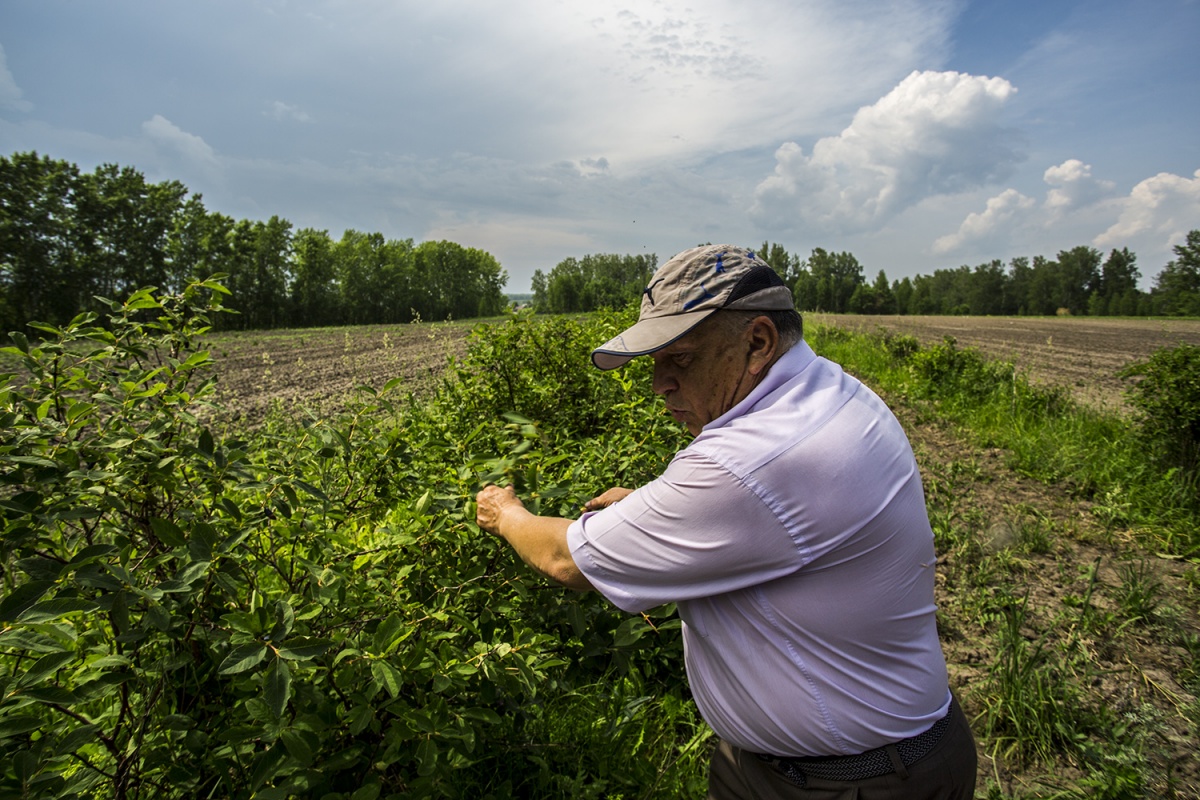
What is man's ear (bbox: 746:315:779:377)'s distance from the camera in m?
1.51

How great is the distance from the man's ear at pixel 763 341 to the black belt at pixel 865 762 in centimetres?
98

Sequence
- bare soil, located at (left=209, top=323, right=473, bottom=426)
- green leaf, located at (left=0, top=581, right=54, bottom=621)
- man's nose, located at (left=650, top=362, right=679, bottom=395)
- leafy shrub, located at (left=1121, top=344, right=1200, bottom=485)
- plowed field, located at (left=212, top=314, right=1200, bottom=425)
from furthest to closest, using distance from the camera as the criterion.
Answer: plowed field, located at (left=212, top=314, right=1200, bottom=425) → bare soil, located at (left=209, top=323, right=473, bottom=426) → leafy shrub, located at (left=1121, top=344, right=1200, bottom=485) → man's nose, located at (left=650, top=362, right=679, bottom=395) → green leaf, located at (left=0, top=581, right=54, bottom=621)

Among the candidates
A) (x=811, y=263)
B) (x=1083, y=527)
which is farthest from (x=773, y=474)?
(x=811, y=263)

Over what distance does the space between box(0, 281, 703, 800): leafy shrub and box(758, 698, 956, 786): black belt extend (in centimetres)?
68

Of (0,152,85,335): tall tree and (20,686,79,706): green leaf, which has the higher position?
(0,152,85,335): tall tree

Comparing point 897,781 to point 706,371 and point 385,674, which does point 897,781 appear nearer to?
point 706,371

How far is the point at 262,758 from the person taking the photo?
4.25ft

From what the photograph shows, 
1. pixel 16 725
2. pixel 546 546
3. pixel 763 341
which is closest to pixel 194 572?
pixel 16 725

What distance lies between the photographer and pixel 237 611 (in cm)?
127

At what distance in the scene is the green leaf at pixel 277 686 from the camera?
111cm

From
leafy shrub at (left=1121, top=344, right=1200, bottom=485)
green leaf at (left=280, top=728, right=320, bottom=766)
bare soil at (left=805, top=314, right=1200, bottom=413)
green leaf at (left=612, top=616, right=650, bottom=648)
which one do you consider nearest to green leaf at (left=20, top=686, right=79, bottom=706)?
green leaf at (left=280, top=728, right=320, bottom=766)

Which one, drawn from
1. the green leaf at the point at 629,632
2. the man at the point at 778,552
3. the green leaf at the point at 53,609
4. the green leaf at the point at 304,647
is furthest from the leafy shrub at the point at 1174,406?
the green leaf at the point at 53,609

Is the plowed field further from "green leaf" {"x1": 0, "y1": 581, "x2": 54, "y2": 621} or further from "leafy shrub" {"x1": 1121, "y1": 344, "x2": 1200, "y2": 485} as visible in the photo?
"green leaf" {"x1": 0, "y1": 581, "x2": 54, "y2": 621}

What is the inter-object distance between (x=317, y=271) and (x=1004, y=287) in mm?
109694
